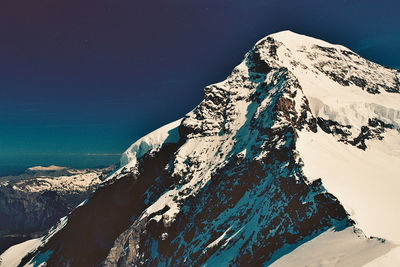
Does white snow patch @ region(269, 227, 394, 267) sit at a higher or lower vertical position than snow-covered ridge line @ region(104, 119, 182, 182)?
lower

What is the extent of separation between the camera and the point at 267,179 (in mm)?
71375

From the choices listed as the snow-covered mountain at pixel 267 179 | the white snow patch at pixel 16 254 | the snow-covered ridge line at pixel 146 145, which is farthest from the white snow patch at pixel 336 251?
the white snow patch at pixel 16 254

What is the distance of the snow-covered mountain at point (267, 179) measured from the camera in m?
47.8

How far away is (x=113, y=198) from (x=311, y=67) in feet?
376

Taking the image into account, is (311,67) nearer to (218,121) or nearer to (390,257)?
(218,121)

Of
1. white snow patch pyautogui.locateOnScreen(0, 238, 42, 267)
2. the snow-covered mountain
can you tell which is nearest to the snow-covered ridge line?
the snow-covered mountain

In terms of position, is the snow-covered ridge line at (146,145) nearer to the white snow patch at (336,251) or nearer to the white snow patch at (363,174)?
the white snow patch at (363,174)

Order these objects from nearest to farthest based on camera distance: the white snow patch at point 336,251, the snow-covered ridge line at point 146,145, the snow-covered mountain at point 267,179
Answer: the white snow patch at point 336,251 → the snow-covered mountain at point 267,179 → the snow-covered ridge line at point 146,145

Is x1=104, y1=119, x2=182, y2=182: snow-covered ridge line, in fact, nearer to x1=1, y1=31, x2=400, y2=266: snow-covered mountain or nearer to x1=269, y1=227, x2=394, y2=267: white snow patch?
x1=1, y1=31, x2=400, y2=266: snow-covered mountain

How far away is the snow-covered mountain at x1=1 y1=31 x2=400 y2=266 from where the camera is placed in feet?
157

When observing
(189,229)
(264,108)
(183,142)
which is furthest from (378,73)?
(189,229)

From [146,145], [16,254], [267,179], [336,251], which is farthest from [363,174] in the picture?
[16,254]

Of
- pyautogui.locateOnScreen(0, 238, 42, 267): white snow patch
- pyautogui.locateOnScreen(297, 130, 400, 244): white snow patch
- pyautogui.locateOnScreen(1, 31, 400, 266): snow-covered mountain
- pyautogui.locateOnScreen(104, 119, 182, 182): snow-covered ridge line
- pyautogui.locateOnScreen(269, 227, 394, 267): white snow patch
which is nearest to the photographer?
pyautogui.locateOnScreen(269, 227, 394, 267): white snow patch

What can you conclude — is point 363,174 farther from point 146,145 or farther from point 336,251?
point 146,145
